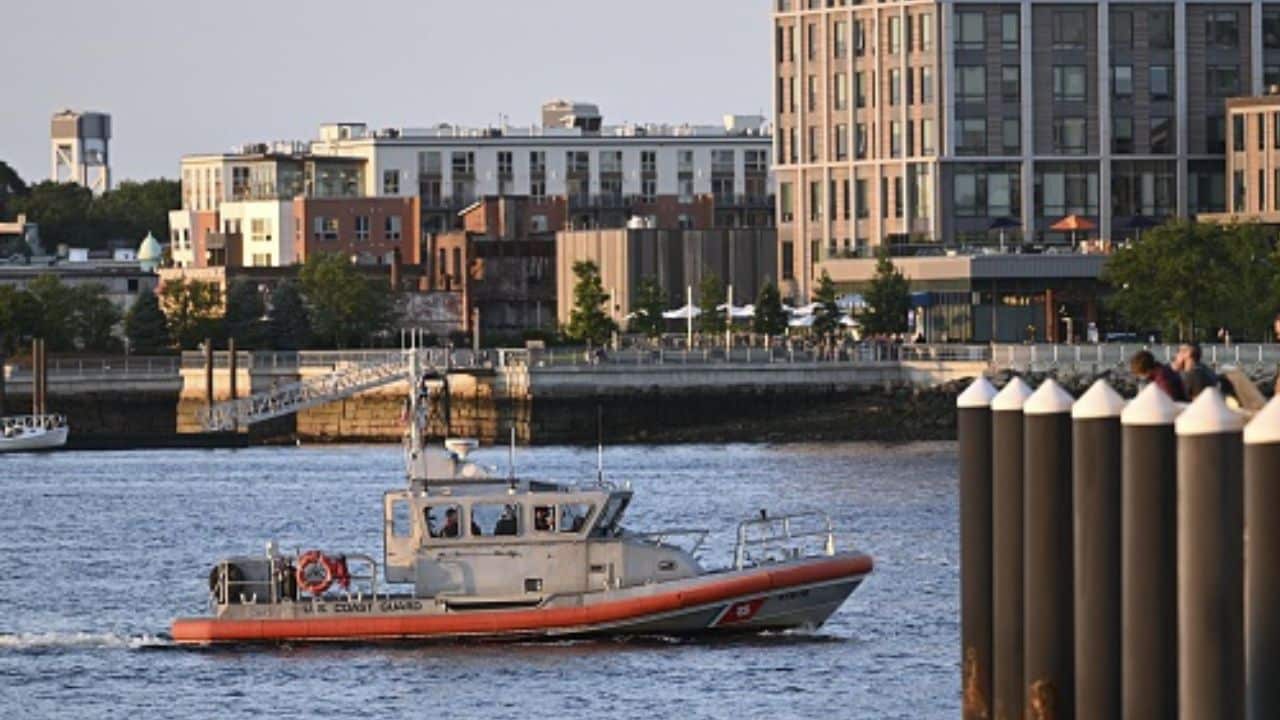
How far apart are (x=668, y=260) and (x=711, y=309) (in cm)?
2422

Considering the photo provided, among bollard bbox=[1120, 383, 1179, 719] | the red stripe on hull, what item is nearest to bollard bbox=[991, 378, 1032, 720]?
bollard bbox=[1120, 383, 1179, 719]

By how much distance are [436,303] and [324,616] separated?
438 feet

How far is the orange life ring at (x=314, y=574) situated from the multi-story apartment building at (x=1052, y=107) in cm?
11314

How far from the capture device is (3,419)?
139 metres

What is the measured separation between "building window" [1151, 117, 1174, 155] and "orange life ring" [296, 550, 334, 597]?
394 feet

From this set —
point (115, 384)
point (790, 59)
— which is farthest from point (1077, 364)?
point (790, 59)

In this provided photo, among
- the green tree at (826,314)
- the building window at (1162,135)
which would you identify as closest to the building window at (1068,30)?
the building window at (1162,135)

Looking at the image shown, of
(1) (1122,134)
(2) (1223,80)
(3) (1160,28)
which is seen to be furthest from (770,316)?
(2) (1223,80)

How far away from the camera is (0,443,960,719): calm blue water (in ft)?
167

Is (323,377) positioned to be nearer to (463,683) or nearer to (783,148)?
(783,148)

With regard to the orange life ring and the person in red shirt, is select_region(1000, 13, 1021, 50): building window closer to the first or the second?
the orange life ring

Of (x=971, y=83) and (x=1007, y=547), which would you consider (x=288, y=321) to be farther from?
(x=1007, y=547)

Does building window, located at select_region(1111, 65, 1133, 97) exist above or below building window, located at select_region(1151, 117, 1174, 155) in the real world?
above

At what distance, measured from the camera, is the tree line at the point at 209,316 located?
171m
